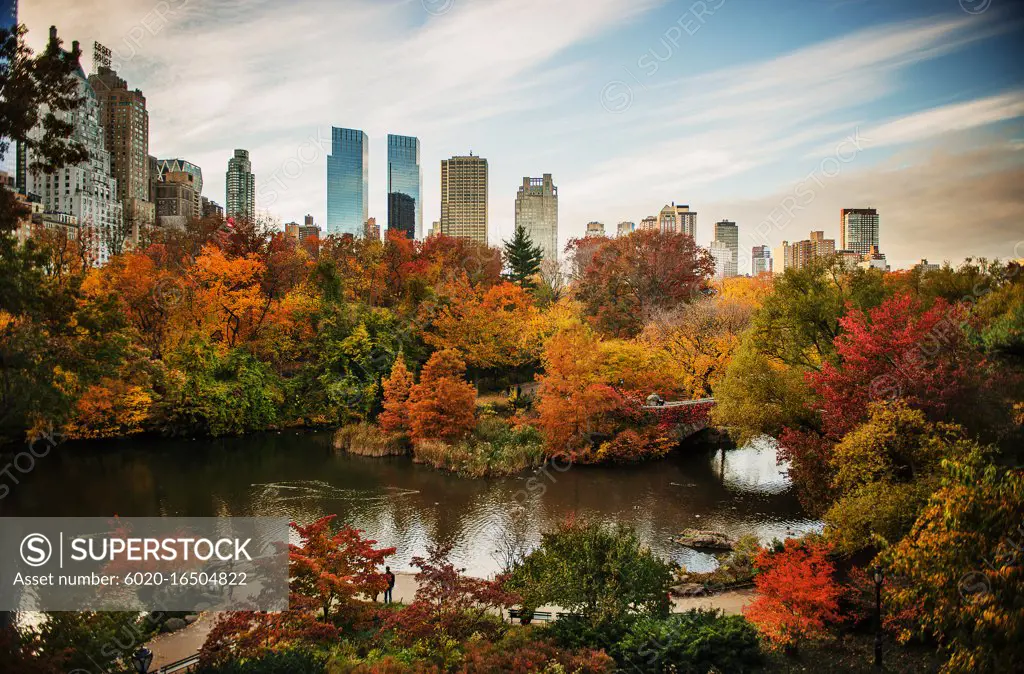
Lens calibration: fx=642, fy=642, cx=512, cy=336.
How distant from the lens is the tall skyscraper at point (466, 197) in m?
157

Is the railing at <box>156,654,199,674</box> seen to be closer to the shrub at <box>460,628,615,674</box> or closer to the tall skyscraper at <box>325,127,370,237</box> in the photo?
the shrub at <box>460,628,615,674</box>

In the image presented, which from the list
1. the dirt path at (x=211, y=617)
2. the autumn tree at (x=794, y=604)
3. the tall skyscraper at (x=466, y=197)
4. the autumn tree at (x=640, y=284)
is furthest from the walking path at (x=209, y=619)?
the tall skyscraper at (x=466, y=197)

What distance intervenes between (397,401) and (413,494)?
5592 mm

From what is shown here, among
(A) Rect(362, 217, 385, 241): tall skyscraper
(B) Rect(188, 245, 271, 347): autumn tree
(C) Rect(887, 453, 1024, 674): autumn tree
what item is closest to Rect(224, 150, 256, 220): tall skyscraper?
(A) Rect(362, 217, 385, 241): tall skyscraper

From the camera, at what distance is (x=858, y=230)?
2445 inches

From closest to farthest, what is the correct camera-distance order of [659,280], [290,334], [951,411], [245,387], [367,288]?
[951,411] < [245,387] < [290,334] < [659,280] < [367,288]

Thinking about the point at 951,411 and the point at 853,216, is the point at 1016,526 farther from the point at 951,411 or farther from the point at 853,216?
the point at 853,216

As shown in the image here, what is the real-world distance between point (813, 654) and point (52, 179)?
126964 mm

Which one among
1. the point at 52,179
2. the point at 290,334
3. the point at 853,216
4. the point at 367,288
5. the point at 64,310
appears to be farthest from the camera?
the point at 52,179

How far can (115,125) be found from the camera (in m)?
127

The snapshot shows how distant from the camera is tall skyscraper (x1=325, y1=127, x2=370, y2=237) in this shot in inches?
7594

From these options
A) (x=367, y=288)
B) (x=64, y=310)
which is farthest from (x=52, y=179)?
(x=64, y=310)

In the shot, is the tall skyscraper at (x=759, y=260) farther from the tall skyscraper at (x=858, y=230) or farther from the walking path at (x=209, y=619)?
the walking path at (x=209, y=619)

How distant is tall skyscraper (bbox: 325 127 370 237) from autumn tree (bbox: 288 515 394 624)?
188955 millimetres
